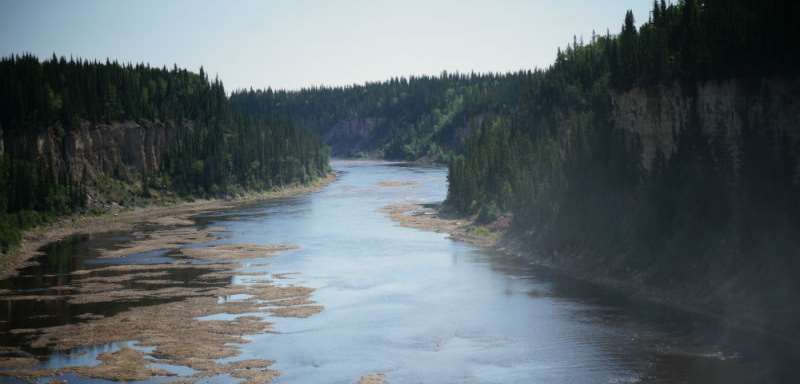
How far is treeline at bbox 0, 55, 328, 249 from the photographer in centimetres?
10800

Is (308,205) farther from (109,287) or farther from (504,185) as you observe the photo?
(109,287)

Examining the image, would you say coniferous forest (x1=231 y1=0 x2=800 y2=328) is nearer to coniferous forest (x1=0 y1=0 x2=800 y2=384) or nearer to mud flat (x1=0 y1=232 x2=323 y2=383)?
coniferous forest (x1=0 y1=0 x2=800 y2=384)

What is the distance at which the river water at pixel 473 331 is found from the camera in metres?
42.9

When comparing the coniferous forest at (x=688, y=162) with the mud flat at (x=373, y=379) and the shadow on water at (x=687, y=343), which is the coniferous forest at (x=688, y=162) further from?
the mud flat at (x=373, y=379)

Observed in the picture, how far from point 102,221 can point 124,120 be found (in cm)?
3613

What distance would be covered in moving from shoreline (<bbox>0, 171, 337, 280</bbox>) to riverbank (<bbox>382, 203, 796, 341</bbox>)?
3617cm

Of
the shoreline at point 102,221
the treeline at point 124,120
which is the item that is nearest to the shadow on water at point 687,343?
the shoreline at point 102,221

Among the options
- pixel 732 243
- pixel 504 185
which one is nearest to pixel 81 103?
pixel 504 185

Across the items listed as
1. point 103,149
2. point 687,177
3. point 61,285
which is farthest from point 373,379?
point 103,149

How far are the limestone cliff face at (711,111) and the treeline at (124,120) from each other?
62.8m

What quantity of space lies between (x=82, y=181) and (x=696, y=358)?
101319mm

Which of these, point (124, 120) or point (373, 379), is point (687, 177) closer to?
point (373, 379)

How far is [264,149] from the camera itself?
562 ft

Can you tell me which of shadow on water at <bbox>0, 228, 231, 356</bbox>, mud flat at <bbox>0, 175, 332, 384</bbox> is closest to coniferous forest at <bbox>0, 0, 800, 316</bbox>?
shadow on water at <bbox>0, 228, 231, 356</bbox>
